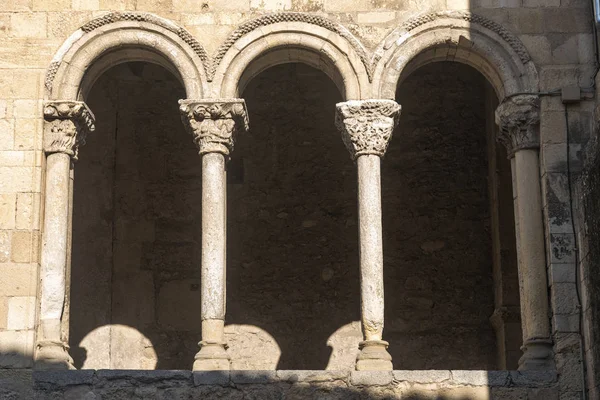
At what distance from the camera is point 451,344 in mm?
15938

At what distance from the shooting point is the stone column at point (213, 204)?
43.4ft

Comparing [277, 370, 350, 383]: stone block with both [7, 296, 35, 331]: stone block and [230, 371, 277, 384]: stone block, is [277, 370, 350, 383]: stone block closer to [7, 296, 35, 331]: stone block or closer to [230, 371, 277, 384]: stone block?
[230, 371, 277, 384]: stone block

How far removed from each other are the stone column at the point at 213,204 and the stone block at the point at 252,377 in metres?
0.20

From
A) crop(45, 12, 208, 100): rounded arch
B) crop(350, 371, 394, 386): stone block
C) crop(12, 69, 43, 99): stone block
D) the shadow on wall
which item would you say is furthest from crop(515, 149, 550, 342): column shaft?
crop(12, 69, 43, 99): stone block

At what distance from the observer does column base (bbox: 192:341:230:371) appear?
1306 centimetres

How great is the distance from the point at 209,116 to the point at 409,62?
2087 mm

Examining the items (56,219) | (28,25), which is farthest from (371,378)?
(28,25)

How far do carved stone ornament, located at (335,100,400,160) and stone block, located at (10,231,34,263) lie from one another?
3271 mm

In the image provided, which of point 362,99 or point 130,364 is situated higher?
point 362,99

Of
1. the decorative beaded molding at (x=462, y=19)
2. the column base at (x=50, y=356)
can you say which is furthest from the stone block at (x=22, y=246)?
the decorative beaded molding at (x=462, y=19)

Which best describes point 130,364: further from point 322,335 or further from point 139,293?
point 322,335

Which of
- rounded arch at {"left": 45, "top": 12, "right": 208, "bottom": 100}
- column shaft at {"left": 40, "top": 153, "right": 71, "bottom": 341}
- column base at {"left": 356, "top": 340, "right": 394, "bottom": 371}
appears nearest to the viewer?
column base at {"left": 356, "top": 340, "right": 394, "bottom": 371}

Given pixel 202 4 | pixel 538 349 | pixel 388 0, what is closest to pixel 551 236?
pixel 538 349

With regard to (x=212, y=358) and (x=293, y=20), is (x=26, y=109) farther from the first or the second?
(x=212, y=358)
